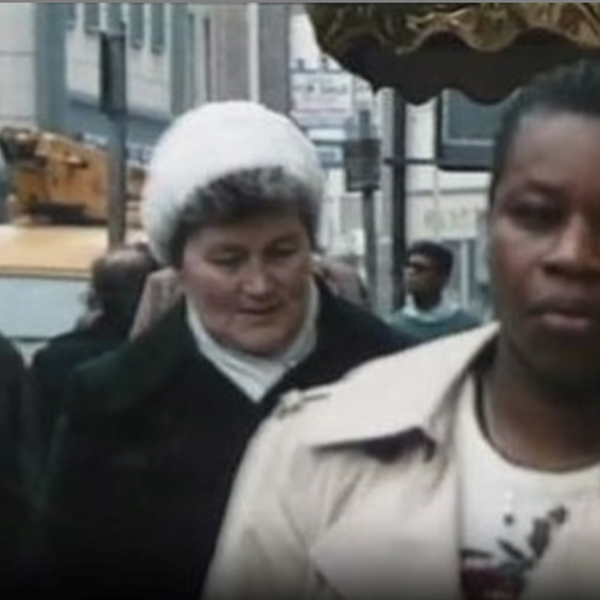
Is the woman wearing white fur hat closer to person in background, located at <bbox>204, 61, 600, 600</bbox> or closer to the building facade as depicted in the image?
the building facade

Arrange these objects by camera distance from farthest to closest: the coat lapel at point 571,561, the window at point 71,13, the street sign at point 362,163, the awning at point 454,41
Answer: the awning at point 454,41, the street sign at point 362,163, the window at point 71,13, the coat lapel at point 571,561

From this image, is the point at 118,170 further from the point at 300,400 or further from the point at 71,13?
the point at 300,400

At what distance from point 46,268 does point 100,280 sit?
0.30 metres

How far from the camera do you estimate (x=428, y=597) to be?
944 mm

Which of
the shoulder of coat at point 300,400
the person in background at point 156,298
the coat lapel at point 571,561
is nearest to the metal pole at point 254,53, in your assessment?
the person in background at point 156,298

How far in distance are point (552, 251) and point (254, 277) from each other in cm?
32

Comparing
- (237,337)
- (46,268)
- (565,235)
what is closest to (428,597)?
(565,235)

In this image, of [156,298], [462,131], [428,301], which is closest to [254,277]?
[156,298]

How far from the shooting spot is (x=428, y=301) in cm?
141

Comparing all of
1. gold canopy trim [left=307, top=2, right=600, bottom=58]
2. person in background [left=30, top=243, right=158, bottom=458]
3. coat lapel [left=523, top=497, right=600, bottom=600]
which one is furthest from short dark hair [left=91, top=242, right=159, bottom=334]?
coat lapel [left=523, top=497, right=600, bottom=600]

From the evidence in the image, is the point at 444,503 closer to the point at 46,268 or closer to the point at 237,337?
the point at 237,337

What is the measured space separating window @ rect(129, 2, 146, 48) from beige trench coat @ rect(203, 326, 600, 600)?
45 cm

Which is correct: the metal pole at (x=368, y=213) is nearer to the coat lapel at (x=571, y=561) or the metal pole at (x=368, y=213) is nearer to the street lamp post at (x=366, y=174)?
the street lamp post at (x=366, y=174)

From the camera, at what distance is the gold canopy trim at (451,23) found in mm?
1573
